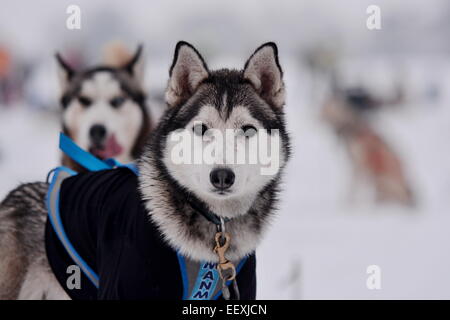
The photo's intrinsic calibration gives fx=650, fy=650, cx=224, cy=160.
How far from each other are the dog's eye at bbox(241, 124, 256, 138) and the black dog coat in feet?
1.37

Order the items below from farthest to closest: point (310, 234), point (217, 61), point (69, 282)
Answer: point (217, 61), point (310, 234), point (69, 282)

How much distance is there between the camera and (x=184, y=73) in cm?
221

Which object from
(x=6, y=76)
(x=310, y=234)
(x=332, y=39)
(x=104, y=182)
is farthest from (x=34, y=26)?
(x=104, y=182)

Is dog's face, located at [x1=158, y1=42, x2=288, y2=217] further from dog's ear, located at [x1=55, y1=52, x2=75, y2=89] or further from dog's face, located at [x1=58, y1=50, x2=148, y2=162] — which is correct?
dog's ear, located at [x1=55, y1=52, x2=75, y2=89]

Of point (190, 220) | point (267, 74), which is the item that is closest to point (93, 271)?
point (190, 220)

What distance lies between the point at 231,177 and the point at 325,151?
633 cm

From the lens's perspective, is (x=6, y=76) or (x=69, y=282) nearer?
(x=69, y=282)

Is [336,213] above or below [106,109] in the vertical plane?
below

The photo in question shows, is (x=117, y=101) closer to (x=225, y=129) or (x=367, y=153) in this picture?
(x=225, y=129)

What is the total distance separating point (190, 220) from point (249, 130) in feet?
1.16

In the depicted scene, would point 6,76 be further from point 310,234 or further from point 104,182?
point 104,182

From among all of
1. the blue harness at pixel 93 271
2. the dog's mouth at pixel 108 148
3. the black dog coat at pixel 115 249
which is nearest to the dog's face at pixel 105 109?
the dog's mouth at pixel 108 148

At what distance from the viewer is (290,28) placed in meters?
8.70
